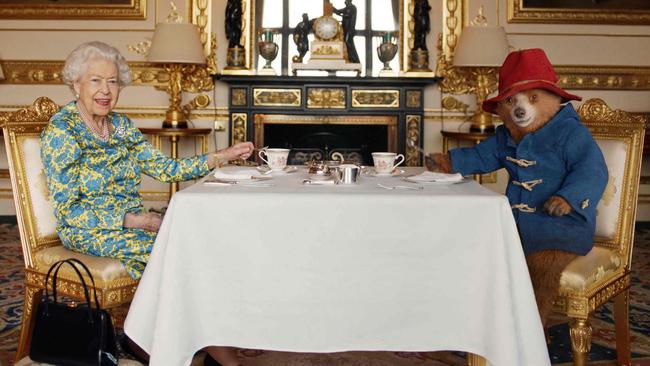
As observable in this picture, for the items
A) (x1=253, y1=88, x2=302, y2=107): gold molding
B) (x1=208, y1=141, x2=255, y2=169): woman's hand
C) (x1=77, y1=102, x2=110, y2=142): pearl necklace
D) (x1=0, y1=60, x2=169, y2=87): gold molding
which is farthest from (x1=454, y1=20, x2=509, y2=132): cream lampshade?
(x1=77, y1=102, x2=110, y2=142): pearl necklace

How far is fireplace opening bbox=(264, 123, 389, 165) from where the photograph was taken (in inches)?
238

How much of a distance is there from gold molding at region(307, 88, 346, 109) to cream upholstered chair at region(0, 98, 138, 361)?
3.37 m

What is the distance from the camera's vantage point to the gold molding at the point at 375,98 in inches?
231

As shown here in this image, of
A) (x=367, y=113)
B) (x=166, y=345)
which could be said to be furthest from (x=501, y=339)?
(x=367, y=113)

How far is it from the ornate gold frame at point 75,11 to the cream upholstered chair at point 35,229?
3.51m

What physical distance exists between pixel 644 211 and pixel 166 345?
5406mm

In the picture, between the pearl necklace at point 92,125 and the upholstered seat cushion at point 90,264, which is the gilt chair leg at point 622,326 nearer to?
the upholstered seat cushion at point 90,264

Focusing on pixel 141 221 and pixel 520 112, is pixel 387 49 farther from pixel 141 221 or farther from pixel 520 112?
pixel 141 221

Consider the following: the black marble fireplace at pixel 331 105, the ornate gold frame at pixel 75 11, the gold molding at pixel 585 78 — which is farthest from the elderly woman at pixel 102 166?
the gold molding at pixel 585 78

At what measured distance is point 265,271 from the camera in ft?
6.75

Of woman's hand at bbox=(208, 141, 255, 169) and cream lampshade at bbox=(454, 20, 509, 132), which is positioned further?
cream lampshade at bbox=(454, 20, 509, 132)

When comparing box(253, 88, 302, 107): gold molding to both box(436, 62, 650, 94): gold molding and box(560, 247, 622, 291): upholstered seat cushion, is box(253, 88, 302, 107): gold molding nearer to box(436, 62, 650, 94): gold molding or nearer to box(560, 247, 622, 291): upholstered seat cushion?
box(436, 62, 650, 94): gold molding

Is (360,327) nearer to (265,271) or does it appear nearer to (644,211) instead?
(265,271)

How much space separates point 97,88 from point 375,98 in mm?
3544
